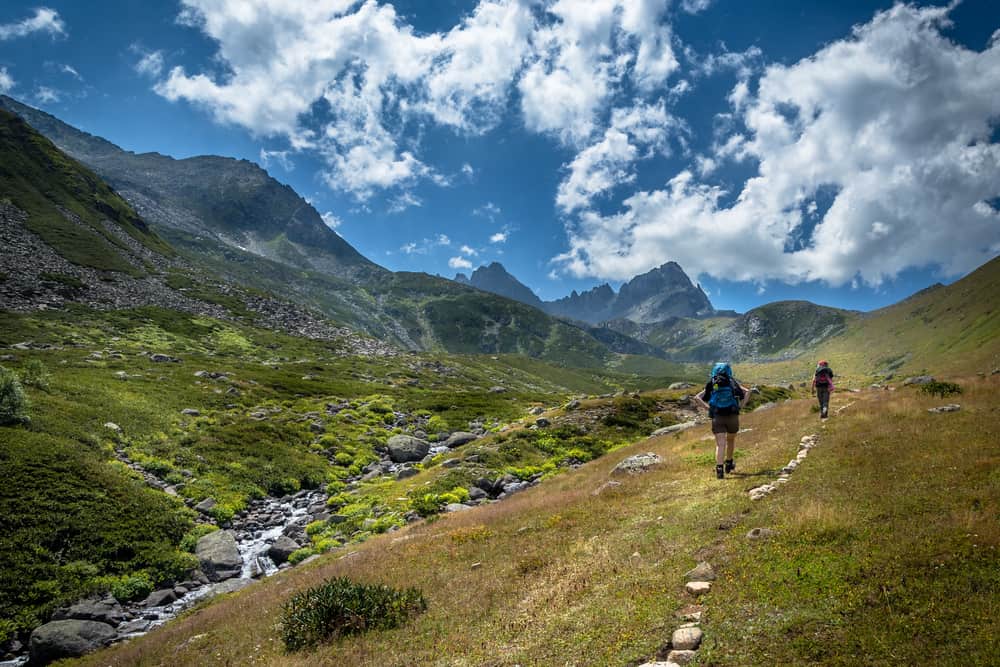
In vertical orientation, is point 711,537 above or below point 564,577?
above

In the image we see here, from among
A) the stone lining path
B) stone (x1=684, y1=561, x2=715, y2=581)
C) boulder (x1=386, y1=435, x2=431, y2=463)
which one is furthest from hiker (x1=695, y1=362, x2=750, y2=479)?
boulder (x1=386, y1=435, x2=431, y2=463)

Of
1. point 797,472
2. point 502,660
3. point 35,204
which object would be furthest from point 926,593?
point 35,204

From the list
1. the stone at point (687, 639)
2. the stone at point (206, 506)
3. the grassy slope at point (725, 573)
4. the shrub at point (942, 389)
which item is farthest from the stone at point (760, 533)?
the stone at point (206, 506)

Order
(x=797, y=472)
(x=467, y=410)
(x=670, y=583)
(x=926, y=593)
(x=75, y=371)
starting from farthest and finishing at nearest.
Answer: (x=467, y=410), (x=75, y=371), (x=797, y=472), (x=670, y=583), (x=926, y=593)

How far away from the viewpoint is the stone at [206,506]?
2589 centimetres

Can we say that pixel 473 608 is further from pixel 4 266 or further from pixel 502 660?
pixel 4 266

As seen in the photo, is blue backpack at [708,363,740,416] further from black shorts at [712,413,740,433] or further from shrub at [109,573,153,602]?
shrub at [109,573,153,602]

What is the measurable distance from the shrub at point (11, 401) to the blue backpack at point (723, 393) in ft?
115

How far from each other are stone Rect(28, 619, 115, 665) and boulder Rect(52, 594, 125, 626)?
0.83 metres

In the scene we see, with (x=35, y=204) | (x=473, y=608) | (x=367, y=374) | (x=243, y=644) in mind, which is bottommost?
(x=243, y=644)

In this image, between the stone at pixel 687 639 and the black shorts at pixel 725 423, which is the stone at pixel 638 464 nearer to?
the black shorts at pixel 725 423

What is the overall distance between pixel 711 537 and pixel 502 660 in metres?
5.74

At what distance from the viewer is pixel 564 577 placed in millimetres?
10844

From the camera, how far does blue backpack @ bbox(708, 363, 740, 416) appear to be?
15.6 m
